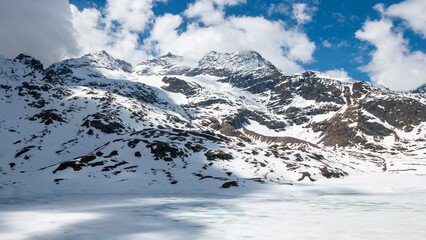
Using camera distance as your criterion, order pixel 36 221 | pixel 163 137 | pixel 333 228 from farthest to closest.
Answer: pixel 163 137 < pixel 36 221 < pixel 333 228

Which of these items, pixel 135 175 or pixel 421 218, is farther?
pixel 135 175

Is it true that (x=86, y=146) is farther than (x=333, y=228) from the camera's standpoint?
Yes

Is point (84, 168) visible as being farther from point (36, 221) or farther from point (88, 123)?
point (88, 123)

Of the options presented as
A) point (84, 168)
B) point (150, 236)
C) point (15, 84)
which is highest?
point (15, 84)

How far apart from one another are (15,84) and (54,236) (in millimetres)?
177138

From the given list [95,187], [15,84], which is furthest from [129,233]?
[15,84]

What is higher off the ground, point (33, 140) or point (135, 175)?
point (33, 140)

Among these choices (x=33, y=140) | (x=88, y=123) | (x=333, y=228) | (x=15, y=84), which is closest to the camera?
(x=333, y=228)

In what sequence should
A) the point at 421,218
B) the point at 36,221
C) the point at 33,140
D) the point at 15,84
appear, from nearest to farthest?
the point at 36,221, the point at 421,218, the point at 33,140, the point at 15,84

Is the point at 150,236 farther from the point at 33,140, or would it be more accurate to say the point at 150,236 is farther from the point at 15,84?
the point at 15,84

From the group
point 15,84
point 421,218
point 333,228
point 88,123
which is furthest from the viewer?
point 15,84

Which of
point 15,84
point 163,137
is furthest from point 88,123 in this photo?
point 15,84

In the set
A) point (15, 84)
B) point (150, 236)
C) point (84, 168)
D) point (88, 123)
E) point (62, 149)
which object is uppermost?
point (15, 84)

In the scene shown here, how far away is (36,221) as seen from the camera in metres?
16.3
